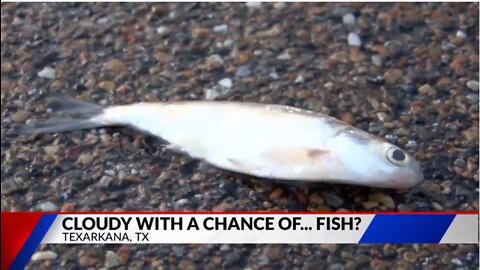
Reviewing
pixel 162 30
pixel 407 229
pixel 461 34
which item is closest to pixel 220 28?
pixel 162 30

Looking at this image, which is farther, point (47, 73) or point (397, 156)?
point (47, 73)

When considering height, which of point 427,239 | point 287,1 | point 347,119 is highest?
point 287,1

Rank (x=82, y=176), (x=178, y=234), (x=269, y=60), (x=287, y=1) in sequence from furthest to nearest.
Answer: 1. (x=287, y=1)
2. (x=269, y=60)
3. (x=82, y=176)
4. (x=178, y=234)

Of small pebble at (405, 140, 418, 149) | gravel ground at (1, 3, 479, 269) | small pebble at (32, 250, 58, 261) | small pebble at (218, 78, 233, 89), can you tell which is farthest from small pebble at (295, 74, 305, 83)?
small pebble at (32, 250, 58, 261)

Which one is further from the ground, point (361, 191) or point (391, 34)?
point (391, 34)

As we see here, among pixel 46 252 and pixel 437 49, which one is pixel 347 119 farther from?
pixel 46 252

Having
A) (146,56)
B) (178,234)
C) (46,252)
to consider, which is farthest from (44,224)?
(146,56)

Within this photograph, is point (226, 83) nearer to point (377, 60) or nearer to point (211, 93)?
point (211, 93)

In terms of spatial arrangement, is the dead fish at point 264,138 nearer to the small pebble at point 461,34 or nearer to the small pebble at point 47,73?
the small pebble at point 47,73
